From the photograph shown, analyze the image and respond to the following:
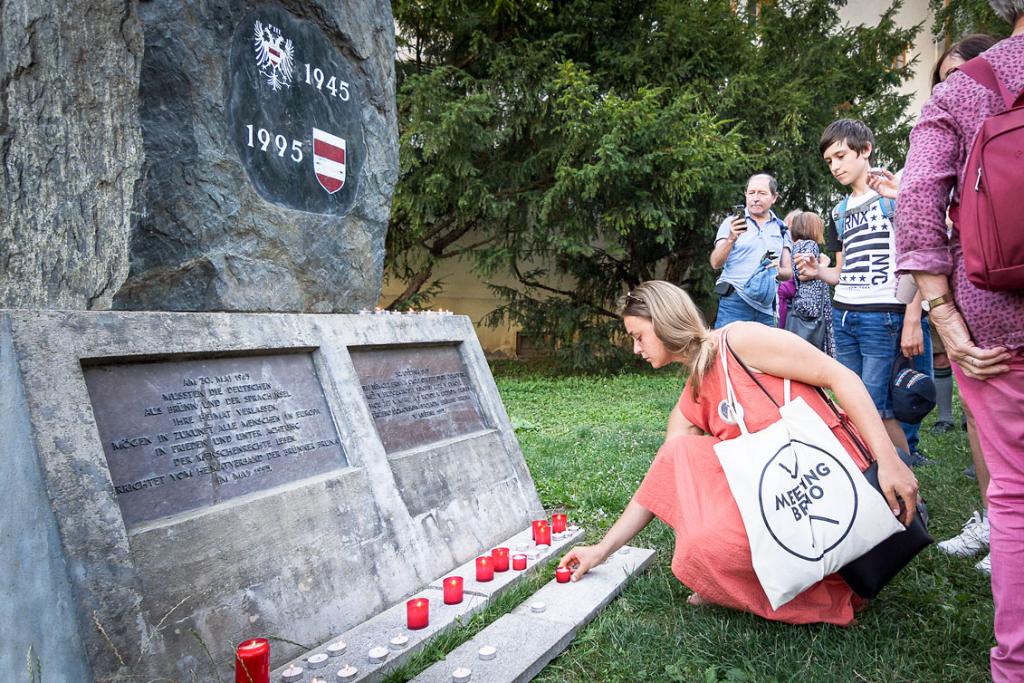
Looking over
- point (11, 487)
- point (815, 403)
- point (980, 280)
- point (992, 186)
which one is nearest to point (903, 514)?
point (815, 403)

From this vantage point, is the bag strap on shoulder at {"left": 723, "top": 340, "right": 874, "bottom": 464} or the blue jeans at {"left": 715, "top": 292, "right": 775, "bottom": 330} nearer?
the bag strap on shoulder at {"left": 723, "top": 340, "right": 874, "bottom": 464}

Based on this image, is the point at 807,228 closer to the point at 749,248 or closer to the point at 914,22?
the point at 749,248

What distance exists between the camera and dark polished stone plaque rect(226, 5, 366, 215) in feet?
9.26

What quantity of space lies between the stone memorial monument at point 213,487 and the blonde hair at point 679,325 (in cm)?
122

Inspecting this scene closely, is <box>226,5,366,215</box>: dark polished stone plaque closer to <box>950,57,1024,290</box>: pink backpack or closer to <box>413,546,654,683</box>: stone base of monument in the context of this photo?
<box>413,546,654,683</box>: stone base of monument

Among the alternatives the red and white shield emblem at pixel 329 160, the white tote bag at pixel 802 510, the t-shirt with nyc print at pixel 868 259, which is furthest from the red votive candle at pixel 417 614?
the t-shirt with nyc print at pixel 868 259

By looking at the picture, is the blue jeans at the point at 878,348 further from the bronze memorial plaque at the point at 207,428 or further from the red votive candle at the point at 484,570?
the bronze memorial plaque at the point at 207,428

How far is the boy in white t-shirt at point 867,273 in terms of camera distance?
3594 millimetres

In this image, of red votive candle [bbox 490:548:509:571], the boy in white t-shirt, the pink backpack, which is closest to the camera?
the pink backpack

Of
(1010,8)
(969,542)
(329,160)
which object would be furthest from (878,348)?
(329,160)

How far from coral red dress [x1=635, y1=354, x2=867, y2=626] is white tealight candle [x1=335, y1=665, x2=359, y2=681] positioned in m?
1.10

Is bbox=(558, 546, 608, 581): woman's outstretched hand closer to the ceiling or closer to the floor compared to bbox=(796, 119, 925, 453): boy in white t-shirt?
closer to the floor

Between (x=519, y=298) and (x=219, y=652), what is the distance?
361 inches

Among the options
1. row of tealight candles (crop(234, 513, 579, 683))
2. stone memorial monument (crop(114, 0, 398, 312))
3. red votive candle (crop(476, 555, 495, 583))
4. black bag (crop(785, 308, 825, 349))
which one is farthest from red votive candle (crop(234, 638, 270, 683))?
black bag (crop(785, 308, 825, 349))
